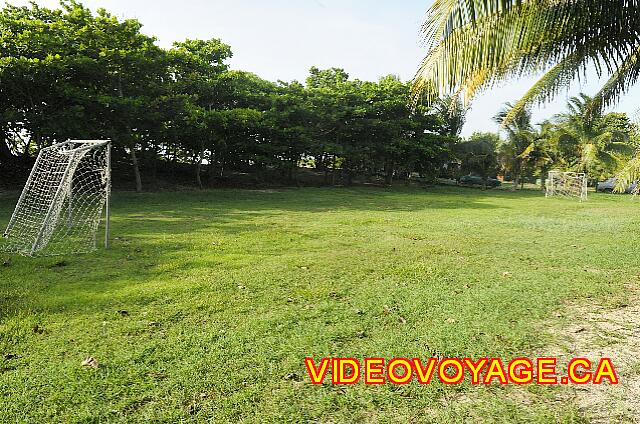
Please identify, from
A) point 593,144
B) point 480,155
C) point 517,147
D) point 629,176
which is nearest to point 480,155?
point 480,155

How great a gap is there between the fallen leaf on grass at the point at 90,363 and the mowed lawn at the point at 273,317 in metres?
0.04

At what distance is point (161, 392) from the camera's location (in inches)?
111

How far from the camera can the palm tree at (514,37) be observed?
3.88 meters

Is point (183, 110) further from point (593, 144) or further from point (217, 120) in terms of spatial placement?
point (593, 144)

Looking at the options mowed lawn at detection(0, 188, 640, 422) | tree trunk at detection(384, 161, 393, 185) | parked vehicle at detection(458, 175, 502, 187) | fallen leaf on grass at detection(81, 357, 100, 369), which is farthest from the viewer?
parked vehicle at detection(458, 175, 502, 187)

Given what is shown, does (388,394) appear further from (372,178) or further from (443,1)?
(372,178)

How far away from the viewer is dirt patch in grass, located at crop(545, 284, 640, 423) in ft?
9.09

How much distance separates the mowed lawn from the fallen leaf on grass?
0.04 meters

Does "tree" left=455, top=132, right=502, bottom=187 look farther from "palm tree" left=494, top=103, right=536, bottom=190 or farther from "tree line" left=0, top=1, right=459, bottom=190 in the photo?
"tree line" left=0, top=1, right=459, bottom=190

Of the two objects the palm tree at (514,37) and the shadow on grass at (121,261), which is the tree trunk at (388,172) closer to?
the shadow on grass at (121,261)

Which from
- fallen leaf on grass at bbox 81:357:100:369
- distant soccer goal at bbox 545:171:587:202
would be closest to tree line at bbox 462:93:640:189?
distant soccer goal at bbox 545:171:587:202

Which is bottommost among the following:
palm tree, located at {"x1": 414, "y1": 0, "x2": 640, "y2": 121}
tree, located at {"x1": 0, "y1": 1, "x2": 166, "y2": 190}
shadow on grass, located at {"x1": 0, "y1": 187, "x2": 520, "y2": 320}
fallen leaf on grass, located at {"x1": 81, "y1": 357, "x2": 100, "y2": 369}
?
fallen leaf on grass, located at {"x1": 81, "y1": 357, "x2": 100, "y2": 369}

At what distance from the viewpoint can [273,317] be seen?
4.18 metres

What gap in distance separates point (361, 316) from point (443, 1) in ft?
10.1
